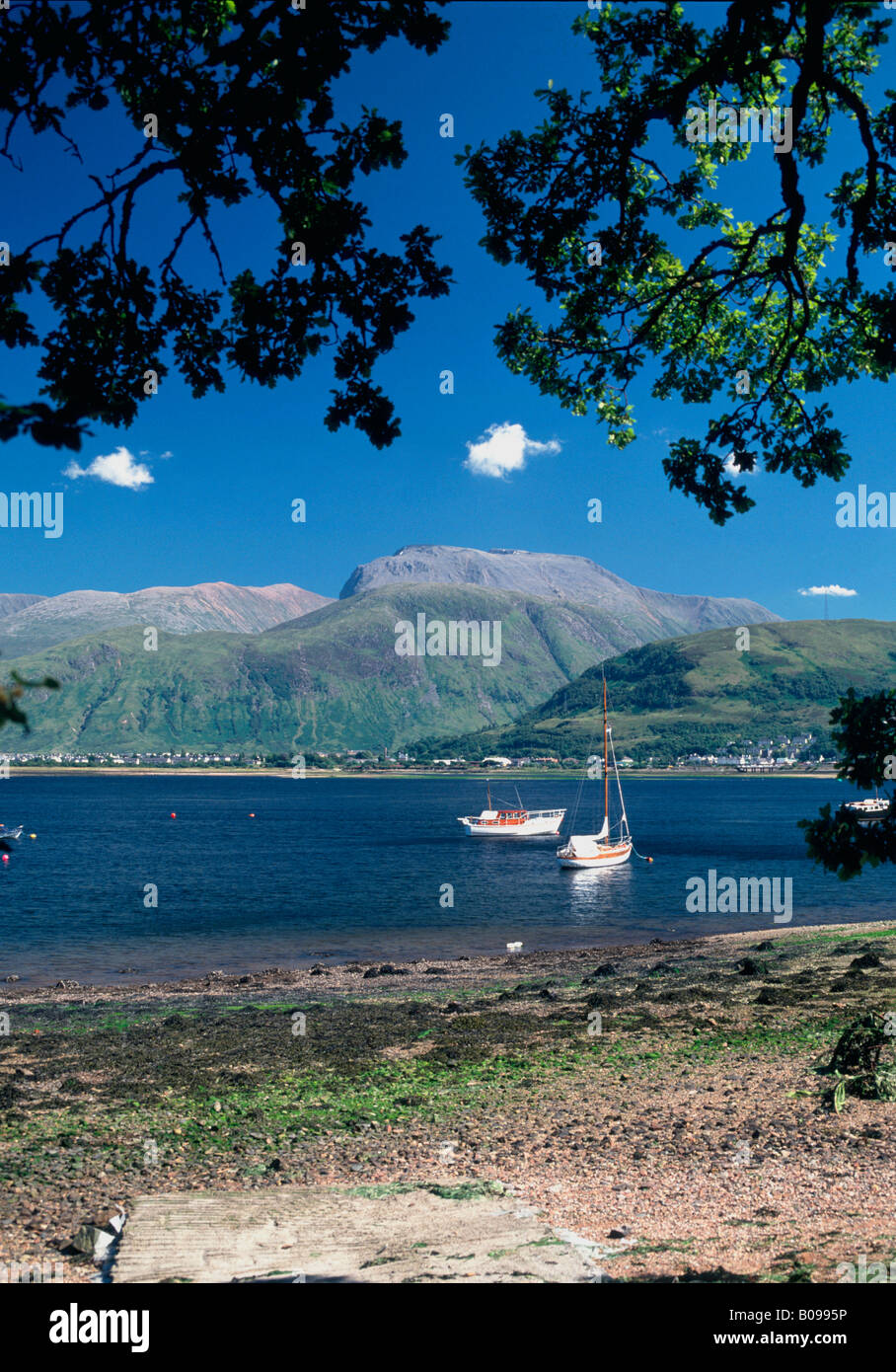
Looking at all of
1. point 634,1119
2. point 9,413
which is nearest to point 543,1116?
point 634,1119

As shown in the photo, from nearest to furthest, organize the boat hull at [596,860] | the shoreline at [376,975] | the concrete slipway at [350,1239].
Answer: the concrete slipway at [350,1239] → the shoreline at [376,975] → the boat hull at [596,860]

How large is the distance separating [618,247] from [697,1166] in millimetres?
10686

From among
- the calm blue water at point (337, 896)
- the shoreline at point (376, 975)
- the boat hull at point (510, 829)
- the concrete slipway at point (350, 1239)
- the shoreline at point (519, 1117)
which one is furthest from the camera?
the boat hull at point (510, 829)

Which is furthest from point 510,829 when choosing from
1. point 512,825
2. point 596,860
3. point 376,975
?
point 376,975

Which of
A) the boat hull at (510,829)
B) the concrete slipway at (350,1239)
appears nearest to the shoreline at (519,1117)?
the concrete slipway at (350,1239)

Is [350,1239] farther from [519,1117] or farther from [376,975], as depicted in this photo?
[376,975]

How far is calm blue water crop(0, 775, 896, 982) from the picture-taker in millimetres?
44656

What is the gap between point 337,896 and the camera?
65000mm

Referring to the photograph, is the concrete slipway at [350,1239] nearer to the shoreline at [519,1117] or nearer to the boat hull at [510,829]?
the shoreline at [519,1117]

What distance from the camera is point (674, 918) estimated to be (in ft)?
177

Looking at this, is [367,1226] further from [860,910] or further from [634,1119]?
[860,910]

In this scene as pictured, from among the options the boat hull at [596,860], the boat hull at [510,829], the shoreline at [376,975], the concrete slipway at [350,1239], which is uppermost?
the concrete slipway at [350,1239]

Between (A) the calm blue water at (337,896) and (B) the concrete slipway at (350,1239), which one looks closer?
(B) the concrete slipway at (350,1239)

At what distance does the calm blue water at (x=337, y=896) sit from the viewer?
44.7 metres
